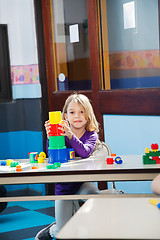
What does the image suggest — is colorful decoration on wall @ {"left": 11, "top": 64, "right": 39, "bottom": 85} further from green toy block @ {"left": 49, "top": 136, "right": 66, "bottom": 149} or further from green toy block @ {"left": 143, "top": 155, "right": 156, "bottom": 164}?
green toy block @ {"left": 143, "top": 155, "right": 156, "bottom": 164}

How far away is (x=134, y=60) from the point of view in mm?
3691

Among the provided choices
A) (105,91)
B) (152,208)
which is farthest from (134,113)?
(152,208)

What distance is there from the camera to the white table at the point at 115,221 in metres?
1.38

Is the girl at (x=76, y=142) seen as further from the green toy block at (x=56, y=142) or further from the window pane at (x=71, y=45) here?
the window pane at (x=71, y=45)

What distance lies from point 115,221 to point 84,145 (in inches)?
56.7

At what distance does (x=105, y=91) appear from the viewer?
12.9 ft

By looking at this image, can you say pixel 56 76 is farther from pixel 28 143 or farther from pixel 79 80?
pixel 28 143

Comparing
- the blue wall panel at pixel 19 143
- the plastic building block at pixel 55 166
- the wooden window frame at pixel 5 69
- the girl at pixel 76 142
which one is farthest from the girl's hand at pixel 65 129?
the wooden window frame at pixel 5 69

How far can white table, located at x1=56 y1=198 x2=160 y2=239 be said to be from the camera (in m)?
1.38

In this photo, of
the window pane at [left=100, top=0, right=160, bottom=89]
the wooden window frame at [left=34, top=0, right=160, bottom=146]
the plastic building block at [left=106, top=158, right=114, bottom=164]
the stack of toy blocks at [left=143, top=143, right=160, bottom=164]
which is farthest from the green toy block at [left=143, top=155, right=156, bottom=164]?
the window pane at [left=100, top=0, right=160, bottom=89]

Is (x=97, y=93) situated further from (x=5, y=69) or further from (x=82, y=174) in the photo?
(x=82, y=174)

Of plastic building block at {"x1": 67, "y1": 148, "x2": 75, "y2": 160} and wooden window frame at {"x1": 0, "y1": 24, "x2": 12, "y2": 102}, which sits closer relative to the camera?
plastic building block at {"x1": 67, "y1": 148, "x2": 75, "y2": 160}

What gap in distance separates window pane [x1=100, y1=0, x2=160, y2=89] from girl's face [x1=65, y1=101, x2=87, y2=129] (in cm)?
77

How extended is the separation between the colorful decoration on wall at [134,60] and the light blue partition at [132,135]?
1.35 feet
